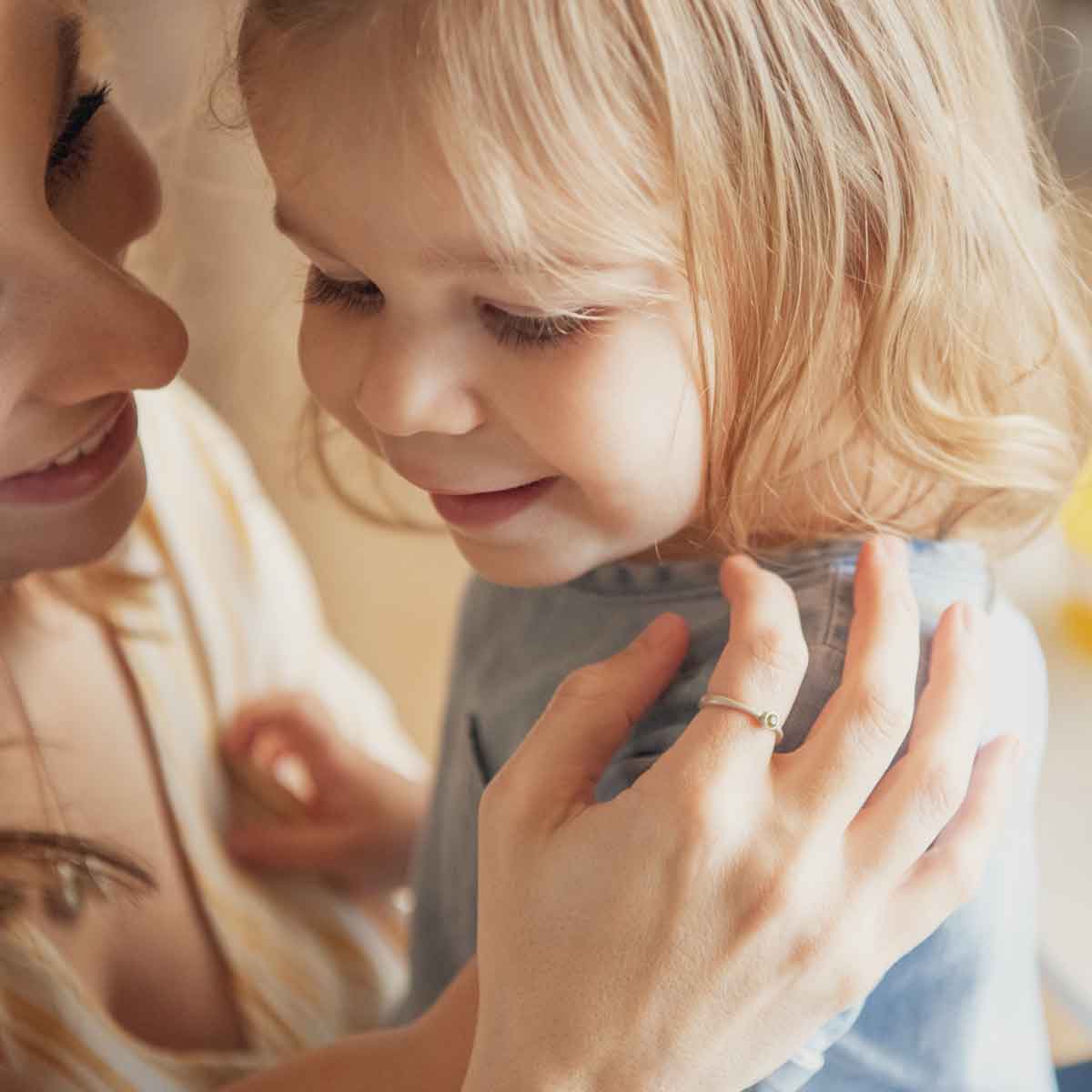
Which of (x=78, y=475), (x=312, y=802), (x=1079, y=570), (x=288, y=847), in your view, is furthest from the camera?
(x=1079, y=570)

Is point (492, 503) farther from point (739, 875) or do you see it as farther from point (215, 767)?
point (215, 767)

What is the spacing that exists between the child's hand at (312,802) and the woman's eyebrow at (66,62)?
537 mm

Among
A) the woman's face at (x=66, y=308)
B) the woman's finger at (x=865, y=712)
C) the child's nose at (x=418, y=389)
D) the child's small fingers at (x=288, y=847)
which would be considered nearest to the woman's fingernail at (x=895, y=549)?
the woman's finger at (x=865, y=712)

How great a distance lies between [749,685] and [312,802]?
1.98 ft

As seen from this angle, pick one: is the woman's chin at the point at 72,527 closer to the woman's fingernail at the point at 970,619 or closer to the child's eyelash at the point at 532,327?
the child's eyelash at the point at 532,327

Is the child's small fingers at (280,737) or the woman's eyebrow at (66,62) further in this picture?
the child's small fingers at (280,737)

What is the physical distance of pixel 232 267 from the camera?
1.47 meters

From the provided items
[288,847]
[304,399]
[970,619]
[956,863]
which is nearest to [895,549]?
[970,619]

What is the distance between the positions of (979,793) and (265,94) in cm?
51

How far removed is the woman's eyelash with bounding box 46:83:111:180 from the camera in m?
0.77

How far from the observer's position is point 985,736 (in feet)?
2.46

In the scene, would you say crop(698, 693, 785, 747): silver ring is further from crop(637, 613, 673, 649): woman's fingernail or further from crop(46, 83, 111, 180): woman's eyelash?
crop(46, 83, 111, 180): woman's eyelash

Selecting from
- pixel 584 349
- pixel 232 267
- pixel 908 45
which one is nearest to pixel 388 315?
pixel 584 349

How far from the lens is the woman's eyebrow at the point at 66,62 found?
71 centimetres
